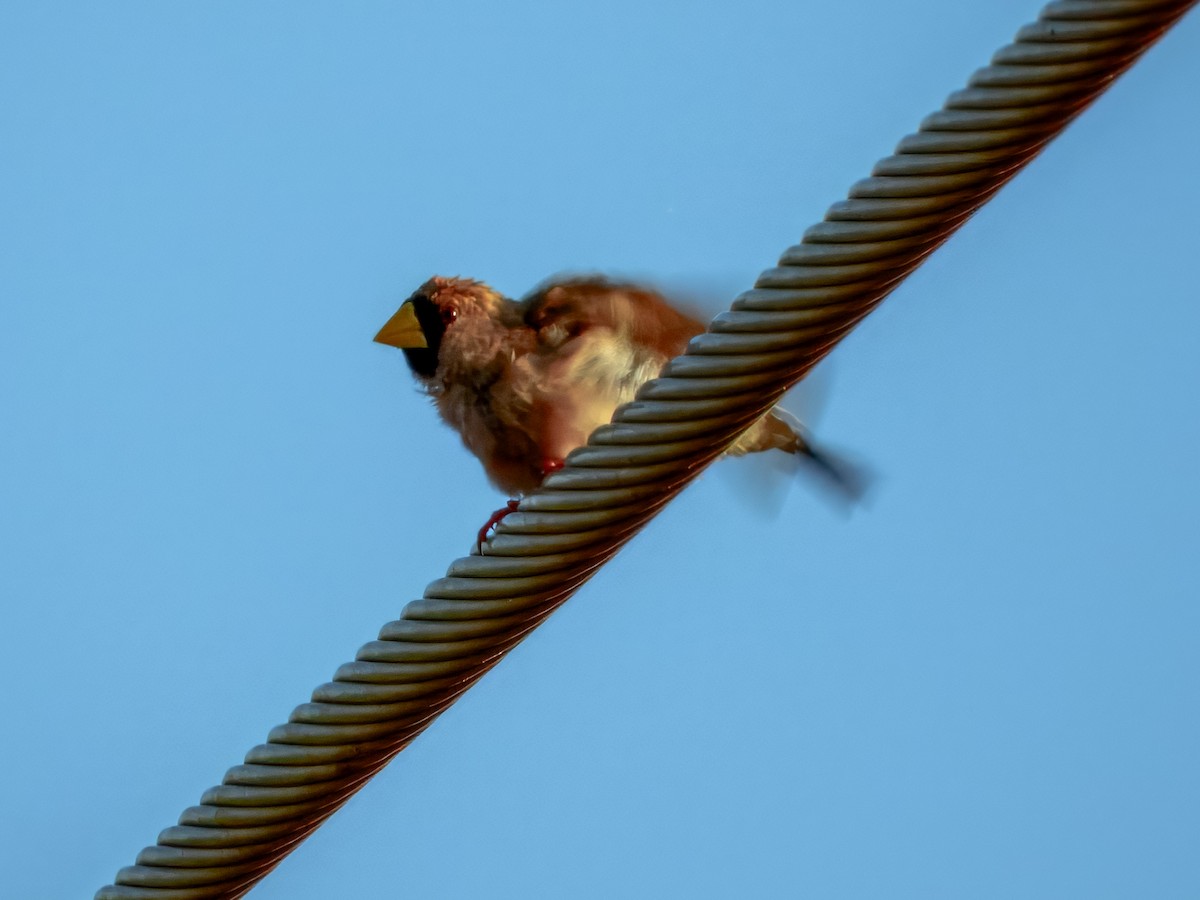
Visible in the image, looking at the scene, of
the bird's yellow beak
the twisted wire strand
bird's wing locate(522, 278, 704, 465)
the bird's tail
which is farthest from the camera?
the bird's yellow beak

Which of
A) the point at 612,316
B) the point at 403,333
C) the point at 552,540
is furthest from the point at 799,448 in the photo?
the point at 552,540

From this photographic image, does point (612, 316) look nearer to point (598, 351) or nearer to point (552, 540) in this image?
point (598, 351)

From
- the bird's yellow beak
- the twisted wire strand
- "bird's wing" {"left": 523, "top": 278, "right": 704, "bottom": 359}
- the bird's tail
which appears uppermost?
the bird's yellow beak

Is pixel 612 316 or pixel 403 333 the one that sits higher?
pixel 403 333

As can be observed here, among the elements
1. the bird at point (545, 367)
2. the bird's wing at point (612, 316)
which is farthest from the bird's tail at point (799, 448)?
the bird's wing at point (612, 316)

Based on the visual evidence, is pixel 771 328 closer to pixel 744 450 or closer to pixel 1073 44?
pixel 1073 44

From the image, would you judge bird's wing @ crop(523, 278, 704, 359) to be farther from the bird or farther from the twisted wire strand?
the twisted wire strand

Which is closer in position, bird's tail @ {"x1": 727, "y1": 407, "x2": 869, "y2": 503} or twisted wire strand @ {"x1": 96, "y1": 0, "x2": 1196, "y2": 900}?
twisted wire strand @ {"x1": 96, "y1": 0, "x2": 1196, "y2": 900}

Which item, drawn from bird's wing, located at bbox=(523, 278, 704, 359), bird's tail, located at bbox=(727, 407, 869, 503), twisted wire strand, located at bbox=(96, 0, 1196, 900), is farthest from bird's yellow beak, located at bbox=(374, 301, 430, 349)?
twisted wire strand, located at bbox=(96, 0, 1196, 900)
